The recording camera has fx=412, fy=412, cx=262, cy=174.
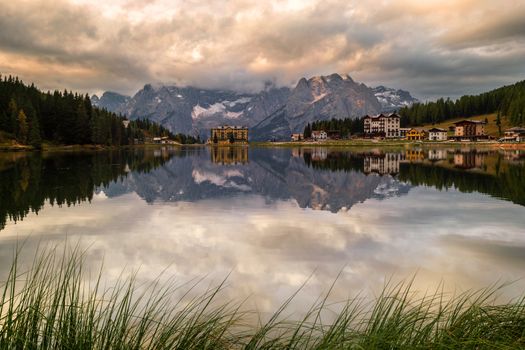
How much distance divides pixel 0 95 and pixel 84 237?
598 feet

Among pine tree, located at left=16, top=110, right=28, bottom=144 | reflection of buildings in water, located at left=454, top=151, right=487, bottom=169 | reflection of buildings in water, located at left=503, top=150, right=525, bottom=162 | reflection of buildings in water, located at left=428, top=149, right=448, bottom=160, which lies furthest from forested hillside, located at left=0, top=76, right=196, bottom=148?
reflection of buildings in water, located at left=503, top=150, right=525, bottom=162

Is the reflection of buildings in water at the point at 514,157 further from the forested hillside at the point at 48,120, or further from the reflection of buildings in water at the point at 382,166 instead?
the forested hillside at the point at 48,120

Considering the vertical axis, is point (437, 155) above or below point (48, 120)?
below

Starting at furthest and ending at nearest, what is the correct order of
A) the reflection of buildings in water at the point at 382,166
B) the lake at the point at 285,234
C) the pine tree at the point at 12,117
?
the pine tree at the point at 12,117 < the reflection of buildings in water at the point at 382,166 < the lake at the point at 285,234

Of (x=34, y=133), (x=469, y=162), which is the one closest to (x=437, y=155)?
(x=469, y=162)

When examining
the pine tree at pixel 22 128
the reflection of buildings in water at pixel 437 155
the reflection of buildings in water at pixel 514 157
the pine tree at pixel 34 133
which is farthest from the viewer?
the pine tree at pixel 34 133

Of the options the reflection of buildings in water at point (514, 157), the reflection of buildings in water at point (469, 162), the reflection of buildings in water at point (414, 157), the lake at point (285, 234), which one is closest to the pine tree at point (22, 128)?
the lake at point (285, 234)

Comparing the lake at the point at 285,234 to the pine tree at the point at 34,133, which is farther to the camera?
the pine tree at the point at 34,133

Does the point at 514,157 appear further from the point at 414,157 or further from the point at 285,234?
the point at 285,234

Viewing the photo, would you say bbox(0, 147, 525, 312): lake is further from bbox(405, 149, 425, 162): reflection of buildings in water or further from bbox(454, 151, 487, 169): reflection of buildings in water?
bbox(405, 149, 425, 162): reflection of buildings in water

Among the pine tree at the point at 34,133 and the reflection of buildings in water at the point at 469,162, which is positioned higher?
the pine tree at the point at 34,133

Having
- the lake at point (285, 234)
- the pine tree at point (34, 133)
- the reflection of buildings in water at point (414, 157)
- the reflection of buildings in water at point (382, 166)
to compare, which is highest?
the pine tree at point (34, 133)

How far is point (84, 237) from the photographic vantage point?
21.2 m

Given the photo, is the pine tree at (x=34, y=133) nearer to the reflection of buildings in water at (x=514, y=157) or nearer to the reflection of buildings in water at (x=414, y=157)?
the reflection of buildings in water at (x=414, y=157)
